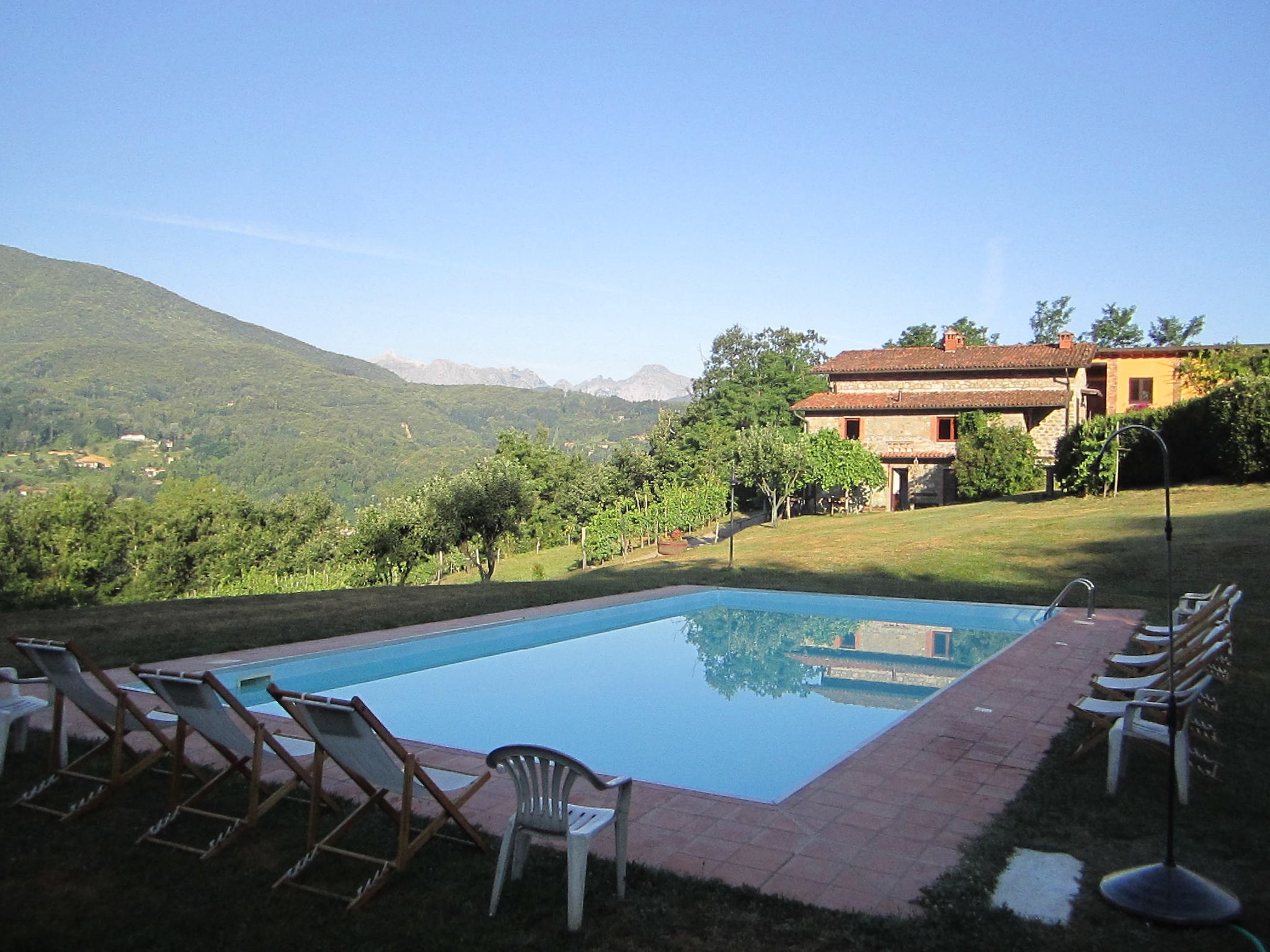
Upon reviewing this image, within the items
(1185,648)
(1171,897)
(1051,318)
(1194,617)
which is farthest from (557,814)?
(1051,318)

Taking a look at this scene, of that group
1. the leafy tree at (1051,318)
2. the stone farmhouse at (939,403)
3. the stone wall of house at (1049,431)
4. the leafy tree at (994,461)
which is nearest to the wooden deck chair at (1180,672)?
the leafy tree at (994,461)

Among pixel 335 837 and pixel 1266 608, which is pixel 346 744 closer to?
pixel 335 837

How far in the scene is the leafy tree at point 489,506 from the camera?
72.3ft

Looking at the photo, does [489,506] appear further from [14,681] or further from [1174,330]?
[1174,330]

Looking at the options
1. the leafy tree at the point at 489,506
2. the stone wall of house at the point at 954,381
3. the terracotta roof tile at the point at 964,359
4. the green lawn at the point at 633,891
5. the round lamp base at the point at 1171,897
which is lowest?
the green lawn at the point at 633,891

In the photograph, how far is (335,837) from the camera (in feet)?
13.8

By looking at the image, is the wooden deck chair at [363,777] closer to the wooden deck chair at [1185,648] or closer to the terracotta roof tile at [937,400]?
the wooden deck chair at [1185,648]

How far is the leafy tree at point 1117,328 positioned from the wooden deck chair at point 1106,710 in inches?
2572

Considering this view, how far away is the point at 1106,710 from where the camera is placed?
6.03 metres

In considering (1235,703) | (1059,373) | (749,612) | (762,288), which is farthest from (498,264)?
(1235,703)

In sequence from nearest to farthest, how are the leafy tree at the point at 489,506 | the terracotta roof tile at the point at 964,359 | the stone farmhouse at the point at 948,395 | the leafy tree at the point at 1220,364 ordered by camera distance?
the leafy tree at the point at 489,506 → the leafy tree at the point at 1220,364 → the stone farmhouse at the point at 948,395 → the terracotta roof tile at the point at 964,359

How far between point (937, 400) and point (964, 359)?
2694 millimetres

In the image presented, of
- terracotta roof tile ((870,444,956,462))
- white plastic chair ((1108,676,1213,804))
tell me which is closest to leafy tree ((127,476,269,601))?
terracotta roof tile ((870,444,956,462))

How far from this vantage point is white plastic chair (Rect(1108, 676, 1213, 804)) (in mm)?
5223
